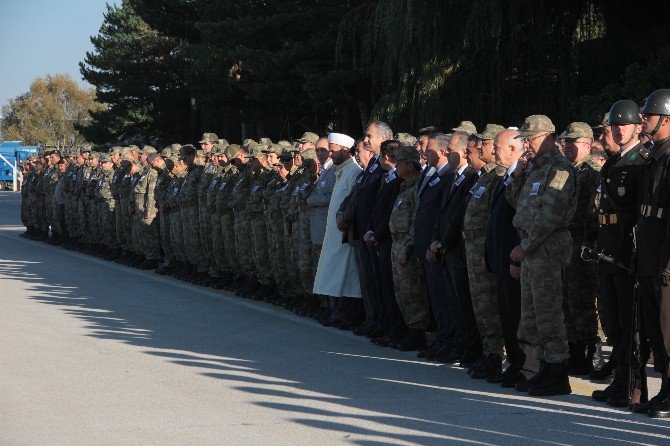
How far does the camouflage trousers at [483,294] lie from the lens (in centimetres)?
982

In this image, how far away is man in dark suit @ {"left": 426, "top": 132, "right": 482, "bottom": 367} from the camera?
34.0 ft

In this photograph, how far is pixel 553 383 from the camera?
881cm

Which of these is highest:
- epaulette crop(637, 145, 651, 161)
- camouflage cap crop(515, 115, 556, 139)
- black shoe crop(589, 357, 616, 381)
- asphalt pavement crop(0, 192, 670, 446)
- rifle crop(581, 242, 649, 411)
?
camouflage cap crop(515, 115, 556, 139)

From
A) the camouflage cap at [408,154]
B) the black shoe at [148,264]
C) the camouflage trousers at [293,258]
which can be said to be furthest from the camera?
the black shoe at [148,264]

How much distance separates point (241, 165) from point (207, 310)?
Answer: 3.00m

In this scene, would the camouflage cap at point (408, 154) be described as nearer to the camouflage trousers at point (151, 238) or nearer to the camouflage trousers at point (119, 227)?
the camouflage trousers at point (151, 238)

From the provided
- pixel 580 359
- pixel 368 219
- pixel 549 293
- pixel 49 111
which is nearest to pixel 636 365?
pixel 549 293

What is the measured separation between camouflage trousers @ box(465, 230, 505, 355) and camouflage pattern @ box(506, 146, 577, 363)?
0.81 metres

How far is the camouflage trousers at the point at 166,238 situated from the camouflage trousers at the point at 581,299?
10782 mm

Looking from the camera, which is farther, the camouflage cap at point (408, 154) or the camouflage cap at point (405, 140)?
the camouflage cap at point (405, 140)

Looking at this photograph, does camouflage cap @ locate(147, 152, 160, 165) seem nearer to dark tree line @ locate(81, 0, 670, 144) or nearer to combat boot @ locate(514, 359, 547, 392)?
dark tree line @ locate(81, 0, 670, 144)

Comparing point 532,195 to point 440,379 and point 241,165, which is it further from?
point 241,165

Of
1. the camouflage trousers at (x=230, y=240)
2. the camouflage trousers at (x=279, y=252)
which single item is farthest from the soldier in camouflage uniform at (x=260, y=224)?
the camouflage trousers at (x=230, y=240)

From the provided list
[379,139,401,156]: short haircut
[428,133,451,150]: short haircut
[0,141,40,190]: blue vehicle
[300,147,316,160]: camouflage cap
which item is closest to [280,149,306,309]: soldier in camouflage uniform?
[300,147,316,160]: camouflage cap
